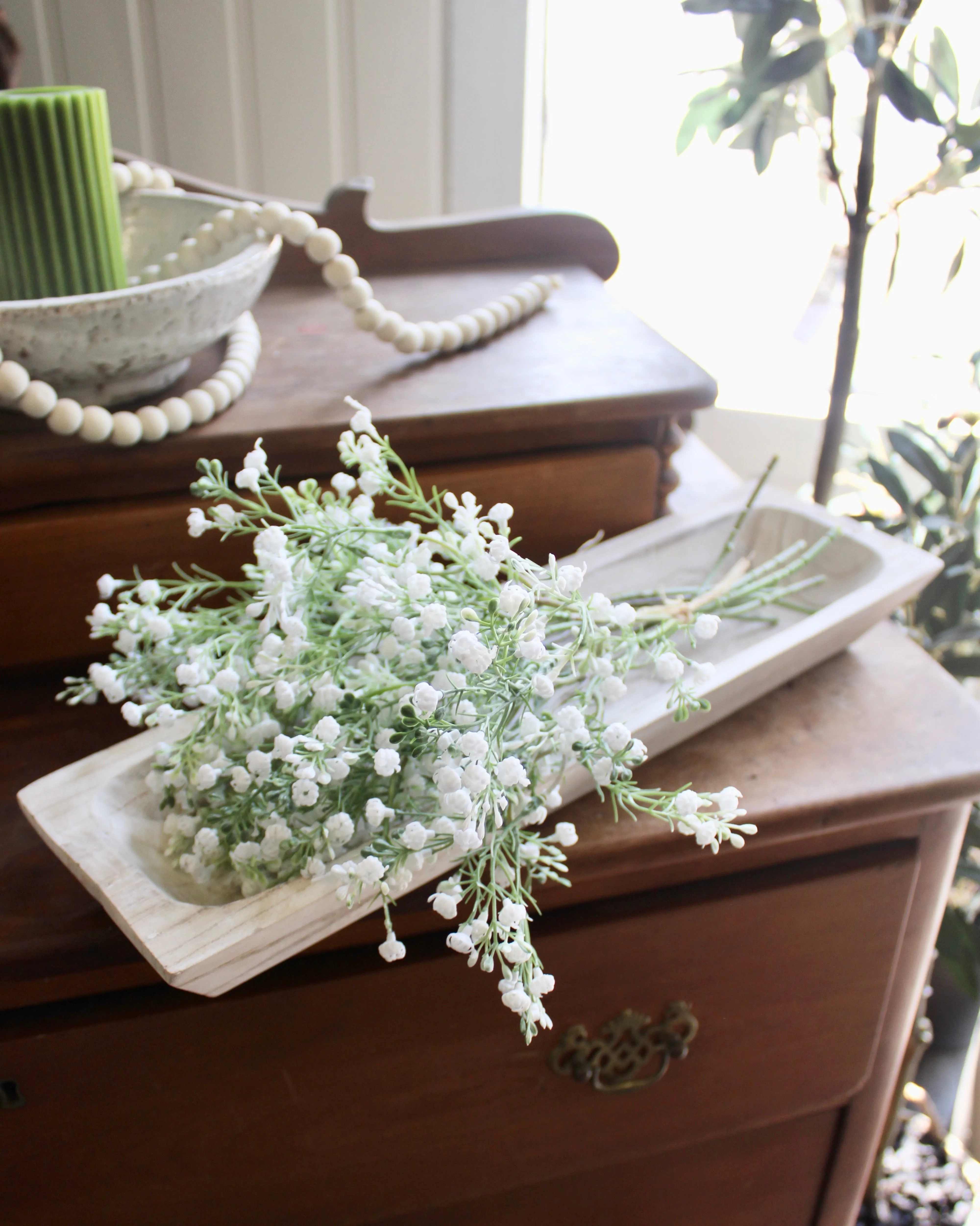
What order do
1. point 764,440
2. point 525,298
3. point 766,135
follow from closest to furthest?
point 525,298
point 766,135
point 764,440

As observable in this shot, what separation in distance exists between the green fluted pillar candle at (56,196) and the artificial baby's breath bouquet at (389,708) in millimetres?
192

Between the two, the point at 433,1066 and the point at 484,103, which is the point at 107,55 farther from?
the point at 433,1066

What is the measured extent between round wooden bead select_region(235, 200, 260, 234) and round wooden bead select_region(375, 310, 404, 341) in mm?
95

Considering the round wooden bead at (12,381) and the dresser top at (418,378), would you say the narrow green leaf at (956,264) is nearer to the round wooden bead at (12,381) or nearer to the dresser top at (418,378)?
the dresser top at (418,378)

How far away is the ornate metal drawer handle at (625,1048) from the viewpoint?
0.54m

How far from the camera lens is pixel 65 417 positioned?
519 millimetres

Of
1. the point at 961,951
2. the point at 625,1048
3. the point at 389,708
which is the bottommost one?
the point at 961,951

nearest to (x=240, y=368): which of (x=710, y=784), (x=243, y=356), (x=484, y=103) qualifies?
(x=243, y=356)

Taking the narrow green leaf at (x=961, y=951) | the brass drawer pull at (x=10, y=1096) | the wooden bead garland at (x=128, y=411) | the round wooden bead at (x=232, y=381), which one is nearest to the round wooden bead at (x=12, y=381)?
the wooden bead garland at (x=128, y=411)

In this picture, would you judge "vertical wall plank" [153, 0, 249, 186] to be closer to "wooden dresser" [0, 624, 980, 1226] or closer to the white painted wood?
the white painted wood

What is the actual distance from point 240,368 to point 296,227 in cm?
9

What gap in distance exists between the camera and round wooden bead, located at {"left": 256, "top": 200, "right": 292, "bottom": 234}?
1.94 ft

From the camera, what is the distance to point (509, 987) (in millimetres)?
355

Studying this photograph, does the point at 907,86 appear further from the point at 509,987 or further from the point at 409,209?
the point at 509,987
